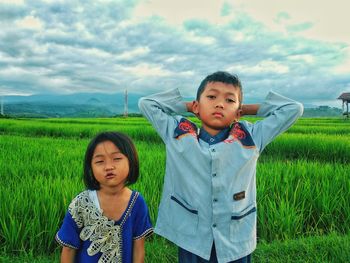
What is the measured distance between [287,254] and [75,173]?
268cm

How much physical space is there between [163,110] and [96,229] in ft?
2.37

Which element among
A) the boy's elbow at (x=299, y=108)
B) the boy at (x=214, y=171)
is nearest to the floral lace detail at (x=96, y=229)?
the boy at (x=214, y=171)

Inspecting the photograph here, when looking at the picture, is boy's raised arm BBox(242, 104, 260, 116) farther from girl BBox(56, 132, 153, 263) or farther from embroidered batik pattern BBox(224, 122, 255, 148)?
girl BBox(56, 132, 153, 263)

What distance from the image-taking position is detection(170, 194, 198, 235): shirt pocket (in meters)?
1.78

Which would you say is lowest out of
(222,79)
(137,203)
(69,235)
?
(69,235)

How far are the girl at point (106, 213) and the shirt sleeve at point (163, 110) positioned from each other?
0.21m

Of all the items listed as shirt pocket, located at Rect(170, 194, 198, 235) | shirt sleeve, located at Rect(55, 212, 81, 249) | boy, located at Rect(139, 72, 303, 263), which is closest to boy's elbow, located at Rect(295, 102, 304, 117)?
boy, located at Rect(139, 72, 303, 263)

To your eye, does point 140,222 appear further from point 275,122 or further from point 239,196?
point 275,122

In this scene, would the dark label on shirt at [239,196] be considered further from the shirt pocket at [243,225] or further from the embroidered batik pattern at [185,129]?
the embroidered batik pattern at [185,129]

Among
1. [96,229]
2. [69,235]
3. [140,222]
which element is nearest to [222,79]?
[140,222]

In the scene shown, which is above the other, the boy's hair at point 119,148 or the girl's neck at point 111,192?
the boy's hair at point 119,148

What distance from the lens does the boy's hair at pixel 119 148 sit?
180 centimetres

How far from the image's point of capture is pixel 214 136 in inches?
73.5

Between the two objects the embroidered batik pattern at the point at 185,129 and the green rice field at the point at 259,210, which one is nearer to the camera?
the embroidered batik pattern at the point at 185,129
